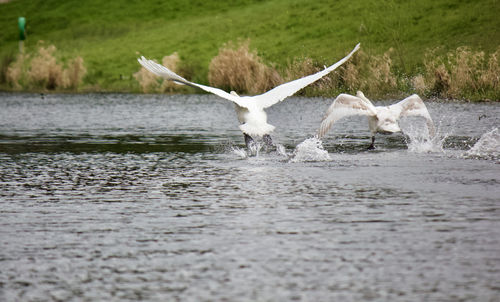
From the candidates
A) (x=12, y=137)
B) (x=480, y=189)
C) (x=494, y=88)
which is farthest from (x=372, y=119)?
(x=494, y=88)

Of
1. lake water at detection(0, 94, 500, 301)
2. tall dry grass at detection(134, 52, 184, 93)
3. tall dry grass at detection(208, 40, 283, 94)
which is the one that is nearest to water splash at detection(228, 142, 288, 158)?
lake water at detection(0, 94, 500, 301)

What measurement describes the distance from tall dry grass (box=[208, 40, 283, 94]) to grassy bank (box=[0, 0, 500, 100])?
2.23 feet

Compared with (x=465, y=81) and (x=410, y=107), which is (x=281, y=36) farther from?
(x=410, y=107)

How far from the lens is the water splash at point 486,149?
15.0 m

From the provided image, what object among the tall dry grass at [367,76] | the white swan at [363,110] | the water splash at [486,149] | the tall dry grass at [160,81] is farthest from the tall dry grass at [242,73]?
the water splash at [486,149]

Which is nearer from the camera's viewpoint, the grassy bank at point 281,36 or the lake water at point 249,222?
the lake water at point 249,222

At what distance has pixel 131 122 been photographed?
26.6 metres

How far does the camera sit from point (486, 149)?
15516 mm

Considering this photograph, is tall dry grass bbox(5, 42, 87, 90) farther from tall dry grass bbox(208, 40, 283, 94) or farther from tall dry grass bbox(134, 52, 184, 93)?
tall dry grass bbox(208, 40, 283, 94)

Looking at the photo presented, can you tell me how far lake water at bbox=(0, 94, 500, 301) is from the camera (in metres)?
6.54

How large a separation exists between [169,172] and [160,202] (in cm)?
311

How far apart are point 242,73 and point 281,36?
1912cm

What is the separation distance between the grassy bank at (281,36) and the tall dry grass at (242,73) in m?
0.68

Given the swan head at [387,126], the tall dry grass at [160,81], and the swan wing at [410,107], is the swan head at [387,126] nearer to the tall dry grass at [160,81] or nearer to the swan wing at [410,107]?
the swan wing at [410,107]
